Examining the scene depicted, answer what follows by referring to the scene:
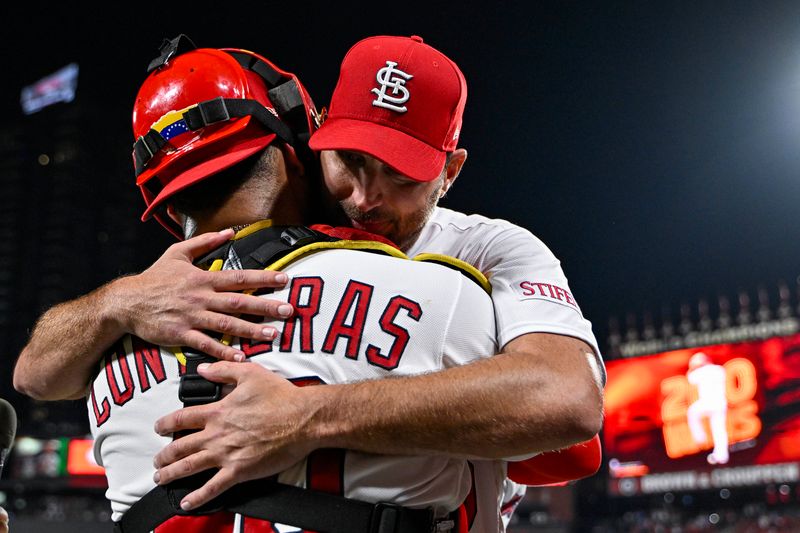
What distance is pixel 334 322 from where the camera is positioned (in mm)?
1855

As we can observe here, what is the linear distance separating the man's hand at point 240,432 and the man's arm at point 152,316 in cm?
9

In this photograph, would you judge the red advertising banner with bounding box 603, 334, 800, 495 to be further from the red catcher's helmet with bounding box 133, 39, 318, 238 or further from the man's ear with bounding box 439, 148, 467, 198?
the red catcher's helmet with bounding box 133, 39, 318, 238

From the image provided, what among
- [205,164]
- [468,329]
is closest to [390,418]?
[468,329]

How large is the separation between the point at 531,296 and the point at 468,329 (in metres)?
0.21

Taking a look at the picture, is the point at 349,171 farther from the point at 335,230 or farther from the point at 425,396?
the point at 425,396

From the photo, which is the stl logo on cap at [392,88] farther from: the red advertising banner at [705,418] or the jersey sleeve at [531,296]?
the red advertising banner at [705,418]

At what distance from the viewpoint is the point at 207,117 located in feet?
7.48

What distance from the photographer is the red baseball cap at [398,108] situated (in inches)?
90.9

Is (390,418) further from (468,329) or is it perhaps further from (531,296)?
(531,296)

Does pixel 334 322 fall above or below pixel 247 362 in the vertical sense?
above

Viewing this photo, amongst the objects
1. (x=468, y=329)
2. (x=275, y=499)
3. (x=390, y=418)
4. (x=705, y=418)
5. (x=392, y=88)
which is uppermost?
(x=392, y=88)

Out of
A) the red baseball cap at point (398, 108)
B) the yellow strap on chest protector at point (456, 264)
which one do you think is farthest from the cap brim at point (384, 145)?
the yellow strap on chest protector at point (456, 264)

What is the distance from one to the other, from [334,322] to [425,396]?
0.88 feet

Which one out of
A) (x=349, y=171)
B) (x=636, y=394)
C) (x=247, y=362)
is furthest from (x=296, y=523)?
(x=636, y=394)
